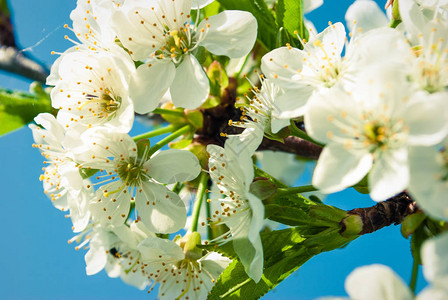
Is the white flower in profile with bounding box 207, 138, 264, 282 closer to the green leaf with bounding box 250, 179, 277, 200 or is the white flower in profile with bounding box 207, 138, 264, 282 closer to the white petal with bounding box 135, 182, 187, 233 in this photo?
the green leaf with bounding box 250, 179, 277, 200

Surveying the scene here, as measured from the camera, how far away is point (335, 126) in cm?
109

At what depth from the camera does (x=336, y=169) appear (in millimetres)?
1068

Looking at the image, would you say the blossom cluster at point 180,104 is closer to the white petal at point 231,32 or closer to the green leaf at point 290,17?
the white petal at point 231,32

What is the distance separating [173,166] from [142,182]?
149 mm

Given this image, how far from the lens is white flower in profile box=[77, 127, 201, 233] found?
1.60 metres

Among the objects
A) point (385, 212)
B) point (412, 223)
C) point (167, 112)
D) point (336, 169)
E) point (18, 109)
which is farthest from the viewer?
point (18, 109)

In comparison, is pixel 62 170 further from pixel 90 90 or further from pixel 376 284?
pixel 376 284

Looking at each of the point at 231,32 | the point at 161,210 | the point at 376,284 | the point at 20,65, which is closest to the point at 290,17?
→ the point at 231,32

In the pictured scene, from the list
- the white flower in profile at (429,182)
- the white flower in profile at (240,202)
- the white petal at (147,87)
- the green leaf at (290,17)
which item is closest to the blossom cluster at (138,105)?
the white petal at (147,87)

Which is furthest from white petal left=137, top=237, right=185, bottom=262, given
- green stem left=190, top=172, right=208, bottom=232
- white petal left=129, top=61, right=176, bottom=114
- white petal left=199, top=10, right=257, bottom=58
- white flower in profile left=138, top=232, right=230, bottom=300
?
white petal left=199, top=10, right=257, bottom=58

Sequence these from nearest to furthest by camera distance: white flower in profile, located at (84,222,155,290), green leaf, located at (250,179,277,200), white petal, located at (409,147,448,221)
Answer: white petal, located at (409,147,448,221)
green leaf, located at (250,179,277,200)
white flower in profile, located at (84,222,155,290)

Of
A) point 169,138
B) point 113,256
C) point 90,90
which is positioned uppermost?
point 90,90

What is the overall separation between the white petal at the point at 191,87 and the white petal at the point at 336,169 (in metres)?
0.60

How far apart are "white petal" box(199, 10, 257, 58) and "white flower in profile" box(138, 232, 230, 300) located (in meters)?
0.67
